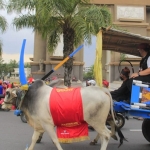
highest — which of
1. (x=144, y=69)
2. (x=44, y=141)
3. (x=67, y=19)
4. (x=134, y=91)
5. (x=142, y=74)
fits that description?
(x=67, y=19)

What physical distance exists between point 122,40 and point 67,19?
7.87 m

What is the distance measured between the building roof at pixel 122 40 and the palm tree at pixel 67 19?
4.91 metres

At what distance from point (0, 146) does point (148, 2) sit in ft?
91.0

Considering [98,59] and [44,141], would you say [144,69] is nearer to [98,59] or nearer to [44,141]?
[98,59]

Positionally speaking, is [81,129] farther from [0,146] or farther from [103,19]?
[103,19]

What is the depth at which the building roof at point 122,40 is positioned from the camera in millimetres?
6176

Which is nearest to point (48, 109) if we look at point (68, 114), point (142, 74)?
point (68, 114)

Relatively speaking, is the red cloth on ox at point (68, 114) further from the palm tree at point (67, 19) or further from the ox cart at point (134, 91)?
the palm tree at point (67, 19)

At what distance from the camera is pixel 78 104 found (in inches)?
227

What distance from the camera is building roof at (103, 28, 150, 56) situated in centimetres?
618

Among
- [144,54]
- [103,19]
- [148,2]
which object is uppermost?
[148,2]

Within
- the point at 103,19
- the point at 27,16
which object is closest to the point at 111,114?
the point at 103,19

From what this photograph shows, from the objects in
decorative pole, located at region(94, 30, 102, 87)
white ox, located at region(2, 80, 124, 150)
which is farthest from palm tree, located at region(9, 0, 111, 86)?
white ox, located at region(2, 80, 124, 150)

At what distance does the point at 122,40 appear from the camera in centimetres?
688
